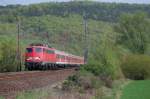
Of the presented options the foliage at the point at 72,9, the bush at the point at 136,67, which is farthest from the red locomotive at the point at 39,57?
the foliage at the point at 72,9

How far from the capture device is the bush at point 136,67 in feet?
259

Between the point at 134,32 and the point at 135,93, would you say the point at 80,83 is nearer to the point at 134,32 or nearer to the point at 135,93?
the point at 135,93

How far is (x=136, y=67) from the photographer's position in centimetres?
7969

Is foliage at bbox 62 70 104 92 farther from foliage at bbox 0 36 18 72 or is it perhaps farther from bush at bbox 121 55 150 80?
bush at bbox 121 55 150 80

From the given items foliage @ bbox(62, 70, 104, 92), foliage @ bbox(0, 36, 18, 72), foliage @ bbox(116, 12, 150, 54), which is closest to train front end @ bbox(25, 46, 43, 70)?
foliage @ bbox(0, 36, 18, 72)

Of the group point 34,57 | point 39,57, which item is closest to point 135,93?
point 39,57

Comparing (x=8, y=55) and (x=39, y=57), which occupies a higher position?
(x=39, y=57)

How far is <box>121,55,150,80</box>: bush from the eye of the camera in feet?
259

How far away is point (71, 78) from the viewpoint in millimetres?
32125

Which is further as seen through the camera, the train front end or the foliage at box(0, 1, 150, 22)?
the foliage at box(0, 1, 150, 22)

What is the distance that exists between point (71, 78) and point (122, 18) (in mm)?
68269

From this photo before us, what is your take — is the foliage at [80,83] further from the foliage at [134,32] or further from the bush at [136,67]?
the foliage at [134,32]

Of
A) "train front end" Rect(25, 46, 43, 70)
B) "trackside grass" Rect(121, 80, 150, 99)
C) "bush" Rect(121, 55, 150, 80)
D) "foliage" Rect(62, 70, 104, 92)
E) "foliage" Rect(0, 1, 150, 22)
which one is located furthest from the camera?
"foliage" Rect(0, 1, 150, 22)

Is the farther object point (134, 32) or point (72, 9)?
point (72, 9)
